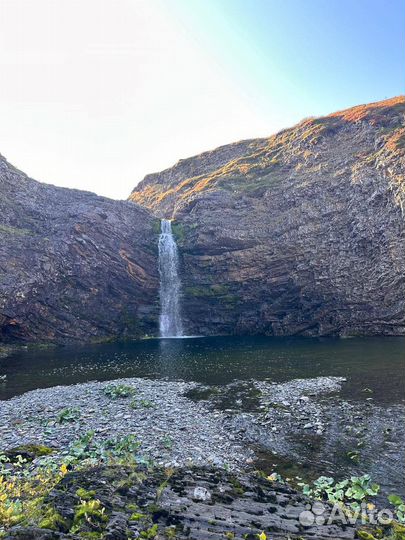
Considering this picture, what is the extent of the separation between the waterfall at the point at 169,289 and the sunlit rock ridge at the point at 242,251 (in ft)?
3.83

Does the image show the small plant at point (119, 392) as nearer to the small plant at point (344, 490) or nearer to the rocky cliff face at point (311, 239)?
the small plant at point (344, 490)

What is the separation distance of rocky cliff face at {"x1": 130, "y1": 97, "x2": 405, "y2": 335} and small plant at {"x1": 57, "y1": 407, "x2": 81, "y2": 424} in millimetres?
45599

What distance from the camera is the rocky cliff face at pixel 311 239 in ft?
172

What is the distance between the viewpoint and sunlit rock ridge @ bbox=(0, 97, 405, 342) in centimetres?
5184

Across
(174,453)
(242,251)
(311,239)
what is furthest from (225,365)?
(311,239)

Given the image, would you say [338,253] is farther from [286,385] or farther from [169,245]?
[286,385]

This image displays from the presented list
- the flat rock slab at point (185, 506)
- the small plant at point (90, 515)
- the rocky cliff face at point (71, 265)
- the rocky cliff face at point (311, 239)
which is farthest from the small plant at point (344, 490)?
the rocky cliff face at point (71, 265)

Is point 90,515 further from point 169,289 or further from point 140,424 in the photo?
point 169,289

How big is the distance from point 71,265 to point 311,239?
3918 centimetres

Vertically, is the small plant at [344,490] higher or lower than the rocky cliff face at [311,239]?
lower

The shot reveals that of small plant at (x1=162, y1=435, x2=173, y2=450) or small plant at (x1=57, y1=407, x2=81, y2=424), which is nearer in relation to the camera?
small plant at (x1=162, y1=435, x2=173, y2=450)

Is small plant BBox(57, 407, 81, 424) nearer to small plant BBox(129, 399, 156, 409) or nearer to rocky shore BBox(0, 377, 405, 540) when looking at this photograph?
rocky shore BBox(0, 377, 405, 540)

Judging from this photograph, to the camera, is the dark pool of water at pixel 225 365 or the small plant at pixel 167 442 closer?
the small plant at pixel 167 442

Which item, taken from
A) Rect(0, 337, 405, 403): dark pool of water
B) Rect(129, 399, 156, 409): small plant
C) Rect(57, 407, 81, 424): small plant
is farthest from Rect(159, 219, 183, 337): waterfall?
Rect(57, 407, 81, 424): small plant
